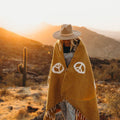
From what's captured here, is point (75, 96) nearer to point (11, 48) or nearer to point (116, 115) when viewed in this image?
point (116, 115)

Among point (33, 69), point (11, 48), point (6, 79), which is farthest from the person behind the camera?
point (11, 48)

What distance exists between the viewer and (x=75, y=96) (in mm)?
2648

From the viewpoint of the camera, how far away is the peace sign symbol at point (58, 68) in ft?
8.96

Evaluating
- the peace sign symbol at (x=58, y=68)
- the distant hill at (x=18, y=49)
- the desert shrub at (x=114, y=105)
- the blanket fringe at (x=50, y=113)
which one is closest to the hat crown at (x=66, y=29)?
the peace sign symbol at (x=58, y=68)

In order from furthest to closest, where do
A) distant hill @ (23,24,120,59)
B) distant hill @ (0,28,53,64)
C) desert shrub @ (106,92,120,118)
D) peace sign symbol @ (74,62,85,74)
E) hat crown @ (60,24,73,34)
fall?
distant hill @ (23,24,120,59) → distant hill @ (0,28,53,64) → desert shrub @ (106,92,120,118) → hat crown @ (60,24,73,34) → peace sign symbol @ (74,62,85,74)

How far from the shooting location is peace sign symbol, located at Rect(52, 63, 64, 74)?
273 centimetres

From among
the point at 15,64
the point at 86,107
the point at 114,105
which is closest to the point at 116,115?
the point at 114,105

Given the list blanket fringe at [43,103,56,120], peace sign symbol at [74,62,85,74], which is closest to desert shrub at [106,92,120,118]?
blanket fringe at [43,103,56,120]

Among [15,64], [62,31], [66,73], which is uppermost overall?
[15,64]

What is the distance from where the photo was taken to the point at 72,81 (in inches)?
104

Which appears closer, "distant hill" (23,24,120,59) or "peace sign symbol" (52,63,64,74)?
"peace sign symbol" (52,63,64,74)

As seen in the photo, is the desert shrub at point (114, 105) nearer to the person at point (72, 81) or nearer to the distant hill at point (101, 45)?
the person at point (72, 81)

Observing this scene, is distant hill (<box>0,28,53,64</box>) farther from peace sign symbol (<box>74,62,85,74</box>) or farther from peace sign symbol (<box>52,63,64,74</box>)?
peace sign symbol (<box>74,62,85,74</box>)

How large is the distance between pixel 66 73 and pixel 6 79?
13.6m
